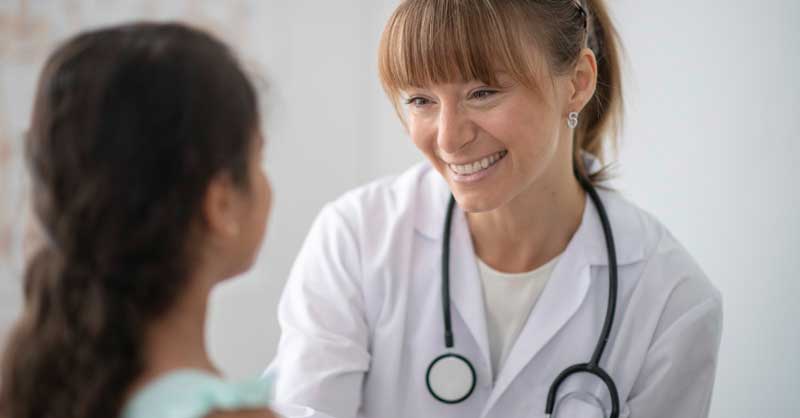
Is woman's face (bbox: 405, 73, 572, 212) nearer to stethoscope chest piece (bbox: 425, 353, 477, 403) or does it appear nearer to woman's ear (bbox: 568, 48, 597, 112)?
woman's ear (bbox: 568, 48, 597, 112)

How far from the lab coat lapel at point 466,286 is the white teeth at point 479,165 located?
182 mm

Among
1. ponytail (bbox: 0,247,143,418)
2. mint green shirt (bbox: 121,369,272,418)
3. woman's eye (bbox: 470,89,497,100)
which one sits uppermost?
woman's eye (bbox: 470,89,497,100)

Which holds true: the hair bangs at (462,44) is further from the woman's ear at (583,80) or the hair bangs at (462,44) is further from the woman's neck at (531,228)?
the woman's neck at (531,228)

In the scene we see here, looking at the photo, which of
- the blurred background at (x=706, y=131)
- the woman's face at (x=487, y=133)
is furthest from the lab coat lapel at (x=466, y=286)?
the blurred background at (x=706, y=131)

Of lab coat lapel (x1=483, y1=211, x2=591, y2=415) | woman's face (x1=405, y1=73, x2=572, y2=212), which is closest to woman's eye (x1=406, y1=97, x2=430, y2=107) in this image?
woman's face (x1=405, y1=73, x2=572, y2=212)

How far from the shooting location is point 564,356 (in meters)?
1.34

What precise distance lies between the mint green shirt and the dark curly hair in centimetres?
2

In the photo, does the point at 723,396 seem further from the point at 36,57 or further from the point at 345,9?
the point at 36,57

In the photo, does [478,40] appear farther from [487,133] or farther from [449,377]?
[449,377]

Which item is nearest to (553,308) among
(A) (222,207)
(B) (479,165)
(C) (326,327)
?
(B) (479,165)

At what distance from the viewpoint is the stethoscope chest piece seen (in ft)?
4.31

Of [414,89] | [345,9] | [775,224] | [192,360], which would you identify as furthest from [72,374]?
[345,9]

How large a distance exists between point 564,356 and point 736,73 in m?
0.62

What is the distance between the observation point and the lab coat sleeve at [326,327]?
1.29 metres
